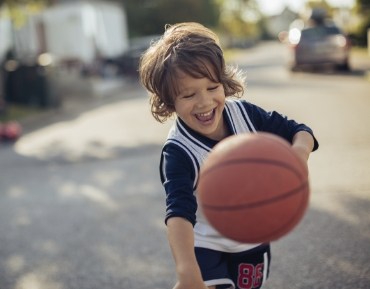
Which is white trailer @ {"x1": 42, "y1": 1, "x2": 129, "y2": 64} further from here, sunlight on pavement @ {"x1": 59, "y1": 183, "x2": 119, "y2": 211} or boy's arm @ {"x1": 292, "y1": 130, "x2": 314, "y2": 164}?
boy's arm @ {"x1": 292, "y1": 130, "x2": 314, "y2": 164}

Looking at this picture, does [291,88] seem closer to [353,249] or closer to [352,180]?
[352,180]

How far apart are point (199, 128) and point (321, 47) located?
15.5 metres

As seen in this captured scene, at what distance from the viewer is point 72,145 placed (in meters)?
9.59

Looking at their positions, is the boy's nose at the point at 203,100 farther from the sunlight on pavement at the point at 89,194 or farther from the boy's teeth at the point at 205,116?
the sunlight on pavement at the point at 89,194

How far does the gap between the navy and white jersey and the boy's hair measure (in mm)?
151

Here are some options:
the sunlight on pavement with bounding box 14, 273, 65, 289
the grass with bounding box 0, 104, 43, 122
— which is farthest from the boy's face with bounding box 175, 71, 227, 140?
the grass with bounding box 0, 104, 43, 122

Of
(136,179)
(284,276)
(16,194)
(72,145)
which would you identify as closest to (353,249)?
(284,276)

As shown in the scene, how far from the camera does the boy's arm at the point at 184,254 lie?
2012mm

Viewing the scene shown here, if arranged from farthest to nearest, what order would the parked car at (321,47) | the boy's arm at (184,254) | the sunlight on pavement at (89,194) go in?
the parked car at (321,47)
the sunlight on pavement at (89,194)
the boy's arm at (184,254)

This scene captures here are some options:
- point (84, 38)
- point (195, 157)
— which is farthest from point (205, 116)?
point (84, 38)

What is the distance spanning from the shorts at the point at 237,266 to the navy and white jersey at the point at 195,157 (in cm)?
4

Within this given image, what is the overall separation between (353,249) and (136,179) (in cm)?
334

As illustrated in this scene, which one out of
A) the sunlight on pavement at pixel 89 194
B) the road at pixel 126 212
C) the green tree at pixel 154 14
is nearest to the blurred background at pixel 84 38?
the green tree at pixel 154 14

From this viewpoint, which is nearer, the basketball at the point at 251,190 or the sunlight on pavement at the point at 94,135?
the basketball at the point at 251,190
